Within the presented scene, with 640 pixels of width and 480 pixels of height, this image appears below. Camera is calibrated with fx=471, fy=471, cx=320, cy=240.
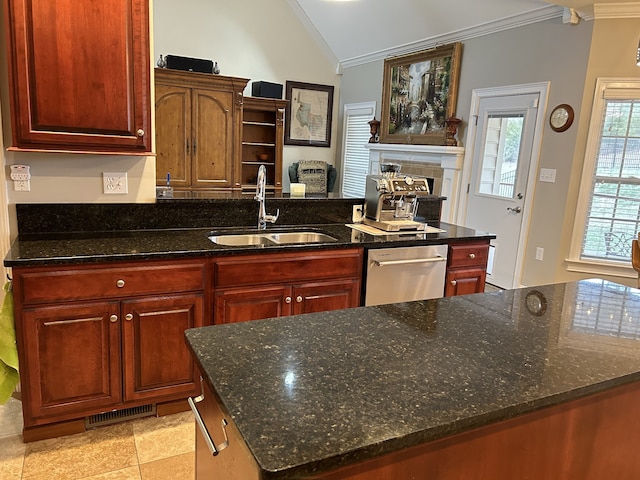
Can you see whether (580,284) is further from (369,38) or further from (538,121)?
(369,38)

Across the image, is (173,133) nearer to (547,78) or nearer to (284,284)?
(284,284)

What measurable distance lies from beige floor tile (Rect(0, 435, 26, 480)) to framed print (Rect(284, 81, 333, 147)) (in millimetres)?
5718

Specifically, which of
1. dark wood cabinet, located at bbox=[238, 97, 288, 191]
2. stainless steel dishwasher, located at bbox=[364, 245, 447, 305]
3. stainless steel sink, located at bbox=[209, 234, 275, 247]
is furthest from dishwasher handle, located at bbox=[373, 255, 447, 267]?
dark wood cabinet, located at bbox=[238, 97, 288, 191]

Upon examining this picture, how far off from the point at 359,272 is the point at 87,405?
1.59 meters

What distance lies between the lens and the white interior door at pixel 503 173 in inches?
186

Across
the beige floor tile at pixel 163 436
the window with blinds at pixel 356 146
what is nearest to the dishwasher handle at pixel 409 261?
the beige floor tile at pixel 163 436

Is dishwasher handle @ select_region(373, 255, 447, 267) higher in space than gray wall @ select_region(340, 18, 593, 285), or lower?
lower

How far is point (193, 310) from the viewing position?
241 centimetres

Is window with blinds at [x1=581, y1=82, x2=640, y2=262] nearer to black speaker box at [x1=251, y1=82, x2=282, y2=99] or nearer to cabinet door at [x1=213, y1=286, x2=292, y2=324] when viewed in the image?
cabinet door at [x1=213, y1=286, x2=292, y2=324]

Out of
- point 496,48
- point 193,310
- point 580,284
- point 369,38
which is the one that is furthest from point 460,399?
point 369,38

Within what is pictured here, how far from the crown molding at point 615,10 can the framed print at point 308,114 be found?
13.9 ft

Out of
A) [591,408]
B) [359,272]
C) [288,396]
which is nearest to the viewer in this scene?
[288,396]

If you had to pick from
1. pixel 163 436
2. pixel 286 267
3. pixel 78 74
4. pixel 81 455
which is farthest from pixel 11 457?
pixel 78 74

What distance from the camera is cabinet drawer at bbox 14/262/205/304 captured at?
6.80 ft
